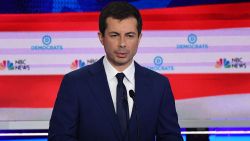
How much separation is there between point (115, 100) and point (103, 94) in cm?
7

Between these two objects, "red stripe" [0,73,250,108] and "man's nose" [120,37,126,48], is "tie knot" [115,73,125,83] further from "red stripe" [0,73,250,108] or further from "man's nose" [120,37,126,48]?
"red stripe" [0,73,250,108]

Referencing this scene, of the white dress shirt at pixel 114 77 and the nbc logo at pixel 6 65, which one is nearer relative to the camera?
the white dress shirt at pixel 114 77

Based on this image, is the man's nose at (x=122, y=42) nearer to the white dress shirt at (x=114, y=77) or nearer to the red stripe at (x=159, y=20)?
the white dress shirt at (x=114, y=77)

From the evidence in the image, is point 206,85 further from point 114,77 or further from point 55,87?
point 114,77

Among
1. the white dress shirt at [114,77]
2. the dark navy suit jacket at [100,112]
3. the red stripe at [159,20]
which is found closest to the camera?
the dark navy suit jacket at [100,112]

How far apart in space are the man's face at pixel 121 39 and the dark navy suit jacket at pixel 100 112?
0.43ft

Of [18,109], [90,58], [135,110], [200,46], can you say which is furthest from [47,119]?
[135,110]

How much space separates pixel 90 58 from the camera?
150 inches

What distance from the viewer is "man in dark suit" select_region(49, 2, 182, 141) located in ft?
7.06

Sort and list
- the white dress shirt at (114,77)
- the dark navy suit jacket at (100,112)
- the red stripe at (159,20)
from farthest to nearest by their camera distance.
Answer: the red stripe at (159,20)
the white dress shirt at (114,77)
the dark navy suit jacket at (100,112)

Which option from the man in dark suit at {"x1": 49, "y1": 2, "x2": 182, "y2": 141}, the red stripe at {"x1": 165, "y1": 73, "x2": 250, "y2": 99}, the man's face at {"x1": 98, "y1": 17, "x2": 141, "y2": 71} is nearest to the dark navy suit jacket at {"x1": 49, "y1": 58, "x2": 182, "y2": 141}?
the man in dark suit at {"x1": 49, "y1": 2, "x2": 182, "y2": 141}

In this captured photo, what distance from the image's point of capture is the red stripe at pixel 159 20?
12.3ft

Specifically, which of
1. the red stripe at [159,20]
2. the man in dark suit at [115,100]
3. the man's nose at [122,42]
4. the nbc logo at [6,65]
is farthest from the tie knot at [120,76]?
the nbc logo at [6,65]

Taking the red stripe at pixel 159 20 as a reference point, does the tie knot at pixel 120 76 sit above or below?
below
